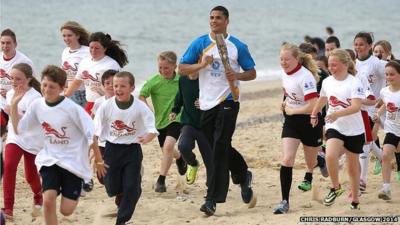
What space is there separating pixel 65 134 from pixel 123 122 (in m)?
0.85

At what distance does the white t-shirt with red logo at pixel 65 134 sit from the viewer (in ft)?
28.8

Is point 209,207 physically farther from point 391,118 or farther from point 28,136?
point 391,118

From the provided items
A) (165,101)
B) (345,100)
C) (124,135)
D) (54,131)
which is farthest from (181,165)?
(54,131)

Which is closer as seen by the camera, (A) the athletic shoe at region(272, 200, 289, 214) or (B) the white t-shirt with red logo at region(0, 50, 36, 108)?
(A) the athletic shoe at region(272, 200, 289, 214)

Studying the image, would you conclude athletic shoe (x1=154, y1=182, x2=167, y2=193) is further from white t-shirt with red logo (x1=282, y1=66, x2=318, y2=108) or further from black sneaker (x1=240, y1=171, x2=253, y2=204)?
white t-shirt with red logo (x1=282, y1=66, x2=318, y2=108)

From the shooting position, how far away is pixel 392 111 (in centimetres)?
1090

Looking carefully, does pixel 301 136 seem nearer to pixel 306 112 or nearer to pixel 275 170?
pixel 306 112

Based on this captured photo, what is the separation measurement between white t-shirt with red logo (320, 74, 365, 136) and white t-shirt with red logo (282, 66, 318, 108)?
205mm

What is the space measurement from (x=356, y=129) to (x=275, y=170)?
10.1 ft

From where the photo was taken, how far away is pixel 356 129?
32.7 feet

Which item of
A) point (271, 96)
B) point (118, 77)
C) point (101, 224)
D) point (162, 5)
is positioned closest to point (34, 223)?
point (101, 224)

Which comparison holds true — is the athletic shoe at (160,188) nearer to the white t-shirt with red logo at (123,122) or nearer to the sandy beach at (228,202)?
the sandy beach at (228,202)

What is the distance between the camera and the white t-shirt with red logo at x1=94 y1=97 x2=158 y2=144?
9.49 m

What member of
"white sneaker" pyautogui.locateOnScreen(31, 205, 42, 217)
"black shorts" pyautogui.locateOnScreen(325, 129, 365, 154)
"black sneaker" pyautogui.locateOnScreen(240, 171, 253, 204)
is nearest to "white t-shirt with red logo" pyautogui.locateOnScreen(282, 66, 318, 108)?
"black shorts" pyautogui.locateOnScreen(325, 129, 365, 154)
